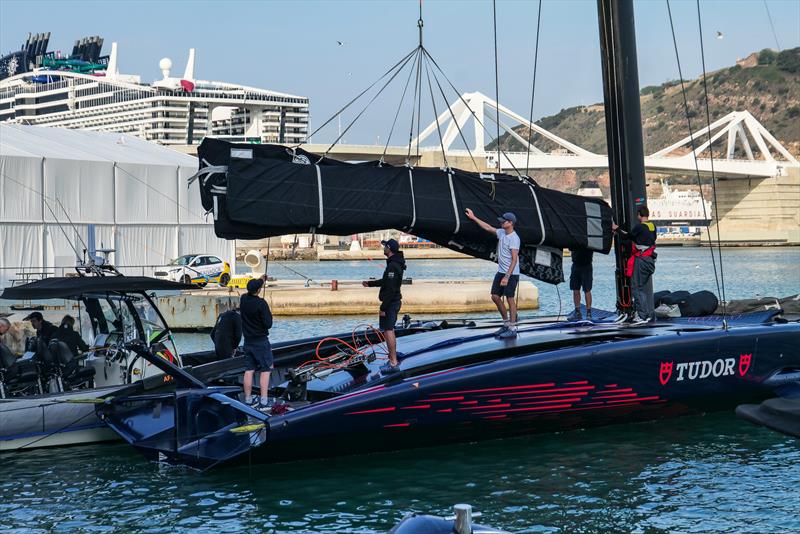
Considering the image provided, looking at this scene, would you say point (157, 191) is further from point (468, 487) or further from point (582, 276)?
point (468, 487)

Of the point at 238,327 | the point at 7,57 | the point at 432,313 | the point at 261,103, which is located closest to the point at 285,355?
the point at 238,327

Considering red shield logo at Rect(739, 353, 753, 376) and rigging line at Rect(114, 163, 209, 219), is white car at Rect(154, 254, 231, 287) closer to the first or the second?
rigging line at Rect(114, 163, 209, 219)

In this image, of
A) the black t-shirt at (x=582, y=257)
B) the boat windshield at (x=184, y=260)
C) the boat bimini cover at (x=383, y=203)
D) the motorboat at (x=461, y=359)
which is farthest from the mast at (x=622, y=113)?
the boat windshield at (x=184, y=260)

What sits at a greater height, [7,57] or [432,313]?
[7,57]

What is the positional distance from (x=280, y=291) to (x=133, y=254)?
582 centimetres

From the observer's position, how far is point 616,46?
488 inches

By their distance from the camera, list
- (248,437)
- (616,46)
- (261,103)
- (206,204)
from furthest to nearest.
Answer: (261,103) < (616,46) < (206,204) < (248,437)

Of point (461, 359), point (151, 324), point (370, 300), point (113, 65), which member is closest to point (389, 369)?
point (461, 359)

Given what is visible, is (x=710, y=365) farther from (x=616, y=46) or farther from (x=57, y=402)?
(x=57, y=402)

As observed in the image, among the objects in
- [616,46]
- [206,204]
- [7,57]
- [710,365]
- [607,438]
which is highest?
[7,57]

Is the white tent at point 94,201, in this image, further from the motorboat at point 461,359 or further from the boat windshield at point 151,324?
the motorboat at point 461,359

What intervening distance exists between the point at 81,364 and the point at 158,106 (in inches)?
5158

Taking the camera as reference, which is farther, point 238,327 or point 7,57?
point 7,57

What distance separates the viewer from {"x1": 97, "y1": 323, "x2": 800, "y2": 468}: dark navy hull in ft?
32.7
